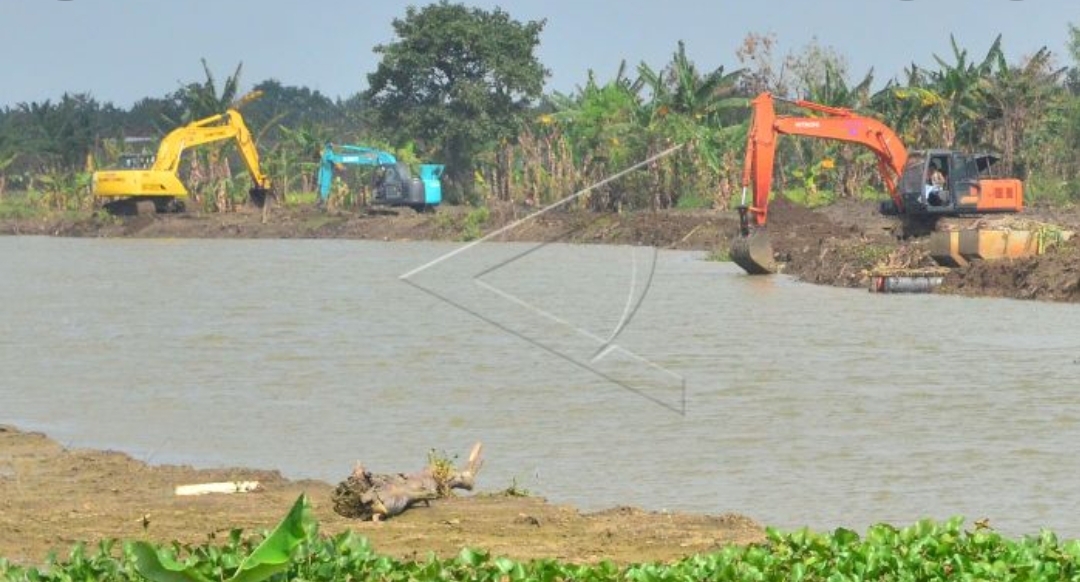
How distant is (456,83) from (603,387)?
53.1 meters

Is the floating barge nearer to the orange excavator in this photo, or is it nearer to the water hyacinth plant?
the orange excavator

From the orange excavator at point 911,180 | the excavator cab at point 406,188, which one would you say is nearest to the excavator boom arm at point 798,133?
the orange excavator at point 911,180

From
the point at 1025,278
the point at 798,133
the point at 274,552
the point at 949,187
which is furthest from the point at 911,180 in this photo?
the point at 274,552

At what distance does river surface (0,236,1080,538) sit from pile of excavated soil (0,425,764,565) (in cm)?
114

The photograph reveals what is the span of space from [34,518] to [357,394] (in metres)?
8.60

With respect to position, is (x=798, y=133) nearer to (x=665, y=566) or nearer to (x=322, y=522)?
(x=322, y=522)

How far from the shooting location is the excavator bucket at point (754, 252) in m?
36.2

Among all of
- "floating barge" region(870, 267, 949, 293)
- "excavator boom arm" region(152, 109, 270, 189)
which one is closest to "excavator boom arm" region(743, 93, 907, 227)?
"floating barge" region(870, 267, 949, 293)

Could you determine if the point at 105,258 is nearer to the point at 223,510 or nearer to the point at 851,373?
the point at 851,373

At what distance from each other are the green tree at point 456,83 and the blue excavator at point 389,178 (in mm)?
8667

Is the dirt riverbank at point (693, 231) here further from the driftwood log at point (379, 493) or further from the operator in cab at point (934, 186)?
the driftwood log at point (379, 493)

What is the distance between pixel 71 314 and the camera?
3031 cm

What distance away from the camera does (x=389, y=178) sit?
2387 inches

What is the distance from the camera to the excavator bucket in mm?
36188
